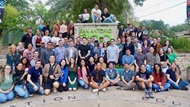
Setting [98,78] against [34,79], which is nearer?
[34,79]

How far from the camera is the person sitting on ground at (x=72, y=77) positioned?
7.49 meters

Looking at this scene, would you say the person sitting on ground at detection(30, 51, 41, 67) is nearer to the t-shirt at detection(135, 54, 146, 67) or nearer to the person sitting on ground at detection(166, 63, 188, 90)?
the t-shirt at detection(135, 54, 146, 67)

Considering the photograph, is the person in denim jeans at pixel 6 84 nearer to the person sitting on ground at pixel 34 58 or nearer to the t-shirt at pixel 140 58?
the person sitting on ground at pixel 34 58

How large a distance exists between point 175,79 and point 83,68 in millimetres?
3471

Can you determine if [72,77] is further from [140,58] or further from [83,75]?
[140,58]

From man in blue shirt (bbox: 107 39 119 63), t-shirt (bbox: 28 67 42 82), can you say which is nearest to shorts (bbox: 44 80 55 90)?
t-shirt (bbox: 28 67 42 82)

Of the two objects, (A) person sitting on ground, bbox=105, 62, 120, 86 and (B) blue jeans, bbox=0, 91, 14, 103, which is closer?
(B) blue jeans, bbox=0, 91, 14, 103

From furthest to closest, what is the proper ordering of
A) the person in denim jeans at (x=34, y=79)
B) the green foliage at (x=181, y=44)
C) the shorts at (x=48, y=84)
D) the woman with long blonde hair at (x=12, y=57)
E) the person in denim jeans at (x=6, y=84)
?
the green foliage at (x=181, y=44) → the woman with long blonde hair at (x=12, y=57) → the shorts at (x=48, y=84) → the person in denim jeans at (x=34, y=79) → the person in denim jeans at (x=6, y=84)

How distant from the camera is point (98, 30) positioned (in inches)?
460

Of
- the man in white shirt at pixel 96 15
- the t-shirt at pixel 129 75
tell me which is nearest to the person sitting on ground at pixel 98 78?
the t-shirt at pixel 129 75

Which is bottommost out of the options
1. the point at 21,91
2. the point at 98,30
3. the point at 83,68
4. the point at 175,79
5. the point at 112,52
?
the point at 175,79

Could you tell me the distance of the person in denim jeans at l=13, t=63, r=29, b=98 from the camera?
21.4 ft

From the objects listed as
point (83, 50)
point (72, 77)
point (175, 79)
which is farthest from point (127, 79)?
point (83, 50)

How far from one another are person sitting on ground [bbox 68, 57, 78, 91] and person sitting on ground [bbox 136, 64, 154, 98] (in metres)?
2.22
